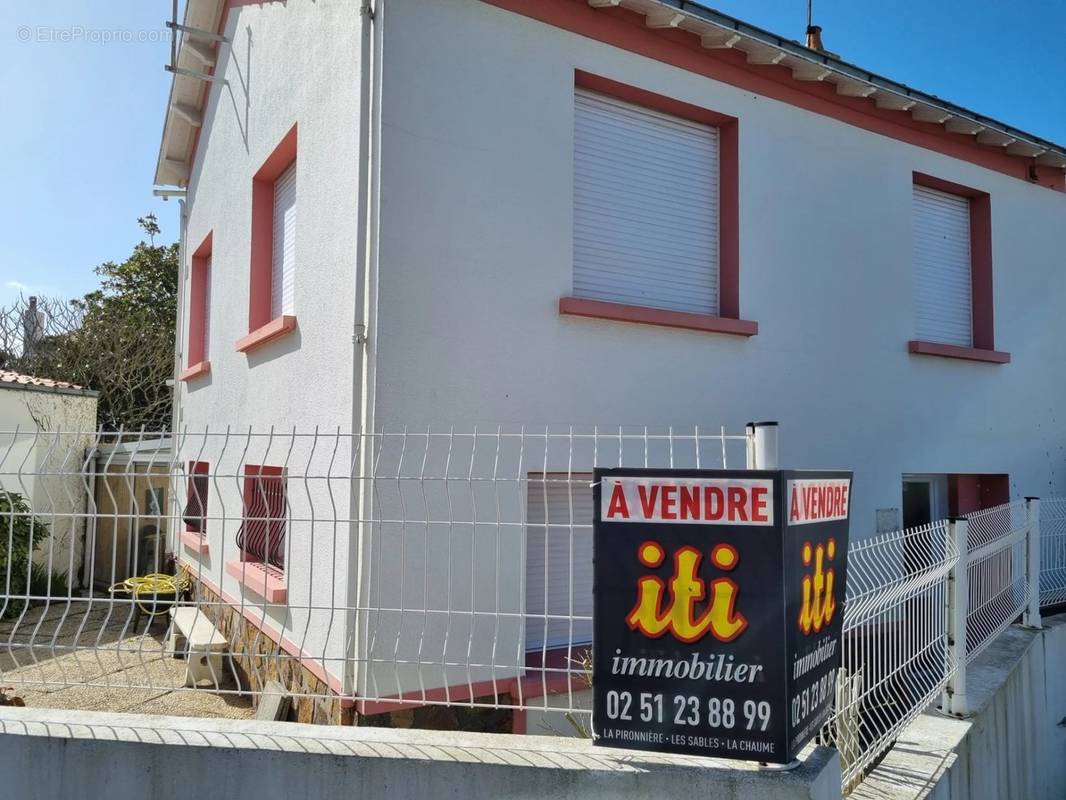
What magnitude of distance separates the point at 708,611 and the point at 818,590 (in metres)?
0.50

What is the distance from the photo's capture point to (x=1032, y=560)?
7105mm

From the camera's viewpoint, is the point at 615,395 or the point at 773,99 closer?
the point at 615,395

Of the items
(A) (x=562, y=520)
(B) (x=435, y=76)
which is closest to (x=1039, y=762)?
(A) (x=562, y=520)

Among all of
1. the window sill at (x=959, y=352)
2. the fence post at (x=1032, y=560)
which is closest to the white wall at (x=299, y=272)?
the window sill at (x=959, y=352)

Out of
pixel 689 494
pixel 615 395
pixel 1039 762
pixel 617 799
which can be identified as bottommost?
pixel 1039 762

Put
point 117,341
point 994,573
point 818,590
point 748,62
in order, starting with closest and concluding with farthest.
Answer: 1. point 818,590
2. point 994,573
3. point 748,62
4. point 117,341

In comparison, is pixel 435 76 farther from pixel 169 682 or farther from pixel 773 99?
pixel 169 682

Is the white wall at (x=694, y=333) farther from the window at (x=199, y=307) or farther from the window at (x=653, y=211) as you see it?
the window at (x=199, y=307)

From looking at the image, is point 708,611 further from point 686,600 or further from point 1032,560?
point 1032,560

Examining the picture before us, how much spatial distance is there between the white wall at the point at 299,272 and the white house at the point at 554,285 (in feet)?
0.15

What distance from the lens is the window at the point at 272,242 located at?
741cm

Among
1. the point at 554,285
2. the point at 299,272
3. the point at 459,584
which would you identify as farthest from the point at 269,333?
the point at 459,584

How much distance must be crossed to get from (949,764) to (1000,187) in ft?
23.6

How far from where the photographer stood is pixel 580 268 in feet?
20.6
